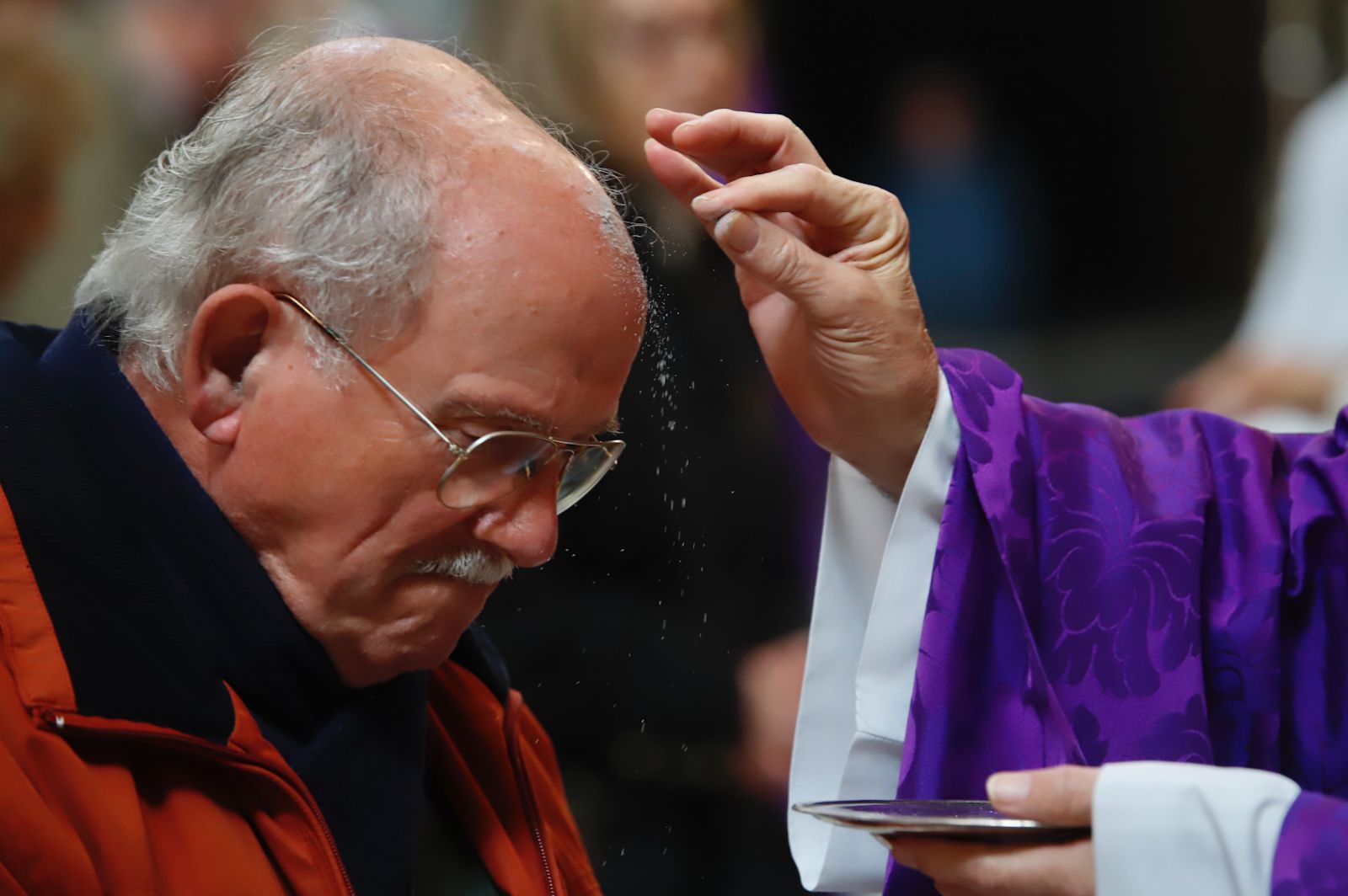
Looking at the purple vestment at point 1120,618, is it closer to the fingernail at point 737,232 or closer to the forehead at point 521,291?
the fingernail at point 737,232

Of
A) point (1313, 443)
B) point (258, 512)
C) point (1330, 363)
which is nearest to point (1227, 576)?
point (1313, 443)

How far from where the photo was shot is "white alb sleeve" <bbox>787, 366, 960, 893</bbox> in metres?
1.84

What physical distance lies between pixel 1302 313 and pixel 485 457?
3.71m

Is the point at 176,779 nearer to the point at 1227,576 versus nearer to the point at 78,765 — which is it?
the point at 78,765

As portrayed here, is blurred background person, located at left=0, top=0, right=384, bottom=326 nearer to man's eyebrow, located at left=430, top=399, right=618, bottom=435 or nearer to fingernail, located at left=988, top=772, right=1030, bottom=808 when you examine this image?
man's eyebrow, located at left=430, top=399, right=618, bottom=435

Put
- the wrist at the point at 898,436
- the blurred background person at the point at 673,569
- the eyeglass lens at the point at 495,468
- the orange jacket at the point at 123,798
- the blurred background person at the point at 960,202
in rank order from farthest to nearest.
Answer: the blurred background person at the point at 960,202
the blurred background person at the point at 673,569
the wrist at the point at 898,436
the eyeglass lens at the point at 495,468
the orange jacket at the point at 123,798

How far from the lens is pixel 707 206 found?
161 centimetres

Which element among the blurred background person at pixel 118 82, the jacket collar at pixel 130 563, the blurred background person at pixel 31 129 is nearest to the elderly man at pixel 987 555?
the jacket collar at pixel 130 563

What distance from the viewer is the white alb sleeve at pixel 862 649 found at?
1.84 meters

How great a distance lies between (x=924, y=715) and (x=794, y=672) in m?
0.91

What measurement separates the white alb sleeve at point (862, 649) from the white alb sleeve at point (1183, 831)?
1.63 ft

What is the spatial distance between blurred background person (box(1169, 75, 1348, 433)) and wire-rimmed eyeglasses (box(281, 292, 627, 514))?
2737mm

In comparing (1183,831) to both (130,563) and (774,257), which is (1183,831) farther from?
(130,563)

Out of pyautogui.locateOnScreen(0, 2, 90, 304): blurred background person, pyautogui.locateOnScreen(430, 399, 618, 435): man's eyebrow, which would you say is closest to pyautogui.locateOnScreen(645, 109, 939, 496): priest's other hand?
pyautogui.locateOnScreen(430, 399, 618, 435): man's eyebrow
